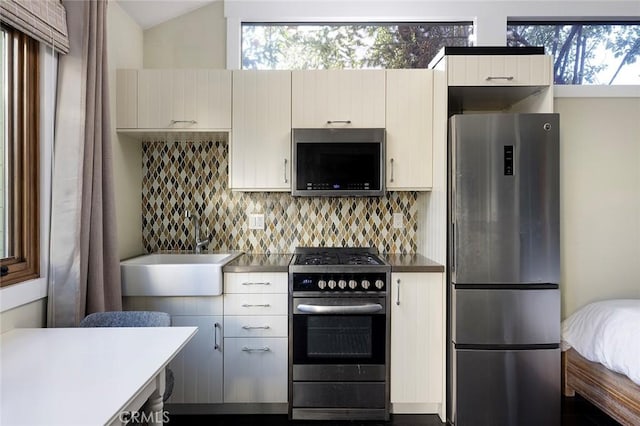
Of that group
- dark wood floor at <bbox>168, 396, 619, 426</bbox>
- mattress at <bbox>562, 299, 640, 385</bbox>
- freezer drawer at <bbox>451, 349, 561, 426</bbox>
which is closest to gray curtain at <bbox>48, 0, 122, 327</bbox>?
dark wood floor at <bbox>168, 396, 619, 426</bbox>

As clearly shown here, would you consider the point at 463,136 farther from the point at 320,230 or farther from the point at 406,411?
the point at 406,411

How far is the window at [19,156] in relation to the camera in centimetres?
168

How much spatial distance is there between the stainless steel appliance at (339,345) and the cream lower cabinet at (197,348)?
17.4 inches

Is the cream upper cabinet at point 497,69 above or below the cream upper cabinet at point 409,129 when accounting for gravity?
above

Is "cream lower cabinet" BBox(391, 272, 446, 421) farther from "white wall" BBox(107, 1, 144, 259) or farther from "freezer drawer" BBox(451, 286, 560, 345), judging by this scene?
"white wall" BBox(107, 1, 144, 259)

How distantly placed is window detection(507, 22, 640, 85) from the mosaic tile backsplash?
4.78 feet

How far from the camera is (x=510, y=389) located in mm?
2127

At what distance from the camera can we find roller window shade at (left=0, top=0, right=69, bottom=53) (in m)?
1.53

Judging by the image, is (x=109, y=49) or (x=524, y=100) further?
(x=524, y=100)

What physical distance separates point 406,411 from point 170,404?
1.44 meters

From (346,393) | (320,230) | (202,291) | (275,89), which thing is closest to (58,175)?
(202,291)

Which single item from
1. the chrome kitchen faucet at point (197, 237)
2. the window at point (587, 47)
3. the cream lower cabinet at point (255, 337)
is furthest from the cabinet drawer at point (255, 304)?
the window at point (587, 47)

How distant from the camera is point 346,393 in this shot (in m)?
2.23

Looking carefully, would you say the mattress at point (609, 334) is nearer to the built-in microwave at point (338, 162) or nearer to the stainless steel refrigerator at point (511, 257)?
the stainless steel refrigerator at point (511, 257)
